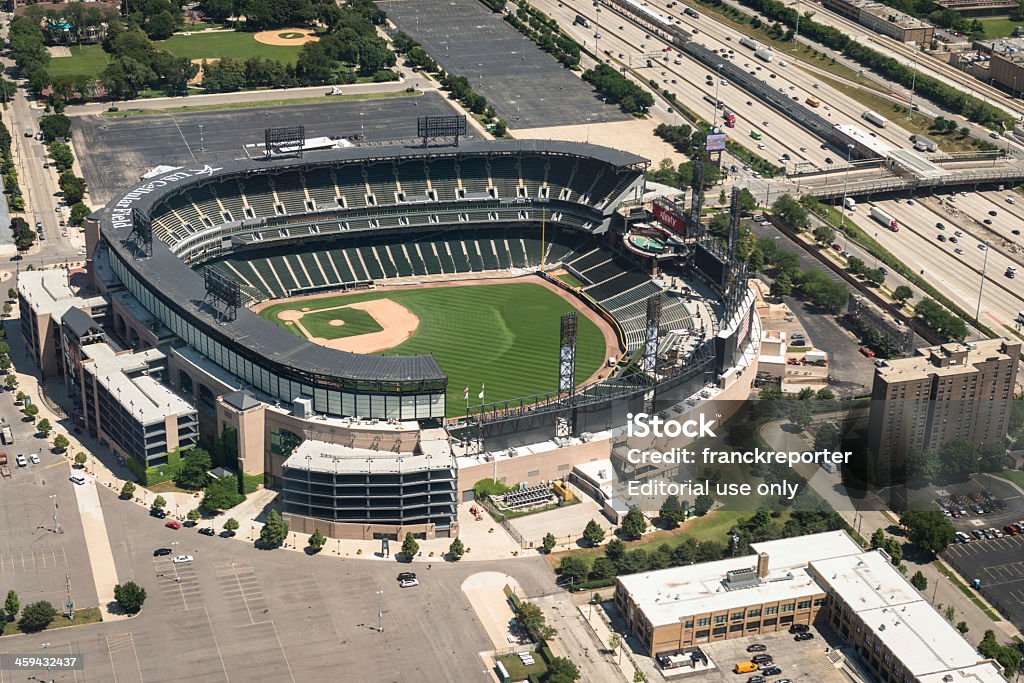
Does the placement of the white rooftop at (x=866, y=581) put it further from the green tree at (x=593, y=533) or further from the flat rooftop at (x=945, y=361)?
the flat rooftop at (x=945, y=361)

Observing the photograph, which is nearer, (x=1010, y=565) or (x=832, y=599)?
(x=832, y=599)

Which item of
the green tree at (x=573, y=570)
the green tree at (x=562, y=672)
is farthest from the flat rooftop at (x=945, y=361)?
the green tree at (x=562, y=672)

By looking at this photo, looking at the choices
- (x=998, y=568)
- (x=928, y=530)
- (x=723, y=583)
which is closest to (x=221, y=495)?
(x=723, y=583)

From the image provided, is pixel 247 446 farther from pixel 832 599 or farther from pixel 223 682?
pixel 832 599

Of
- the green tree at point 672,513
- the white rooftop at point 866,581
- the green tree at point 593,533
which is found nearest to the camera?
the white rooftop at point 866,581

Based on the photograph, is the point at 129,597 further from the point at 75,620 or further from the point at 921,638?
the point at 921,638

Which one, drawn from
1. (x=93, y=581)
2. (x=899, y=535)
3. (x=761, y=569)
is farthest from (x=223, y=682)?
(x=899, y=535)
